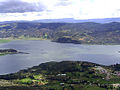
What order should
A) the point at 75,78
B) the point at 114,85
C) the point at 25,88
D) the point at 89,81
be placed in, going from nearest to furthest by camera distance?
1. the point at 25,88
2. the point at 114,85
3. the point at 89,81
4. the point at 75,78

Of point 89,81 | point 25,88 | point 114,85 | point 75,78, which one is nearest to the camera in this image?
point 25,88

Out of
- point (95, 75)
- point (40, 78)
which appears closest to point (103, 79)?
point (95, 75)

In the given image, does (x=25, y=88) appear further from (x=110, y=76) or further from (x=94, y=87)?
(x=110, y=76)

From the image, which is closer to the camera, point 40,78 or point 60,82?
point 60,82

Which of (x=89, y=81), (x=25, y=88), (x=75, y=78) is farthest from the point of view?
(x=75, y=78)

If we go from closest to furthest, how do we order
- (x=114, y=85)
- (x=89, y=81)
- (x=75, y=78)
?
(x=114, y=85)
(x=89, y=81)
(x=75, y=78)

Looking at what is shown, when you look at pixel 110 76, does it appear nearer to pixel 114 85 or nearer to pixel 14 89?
pixel 114 85

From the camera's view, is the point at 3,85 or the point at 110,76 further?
the point at 110,76

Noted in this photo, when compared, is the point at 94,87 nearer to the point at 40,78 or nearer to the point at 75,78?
the point at 75,78

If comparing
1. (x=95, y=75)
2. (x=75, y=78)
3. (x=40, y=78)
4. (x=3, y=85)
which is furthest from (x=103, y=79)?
(x=3, y=85)
